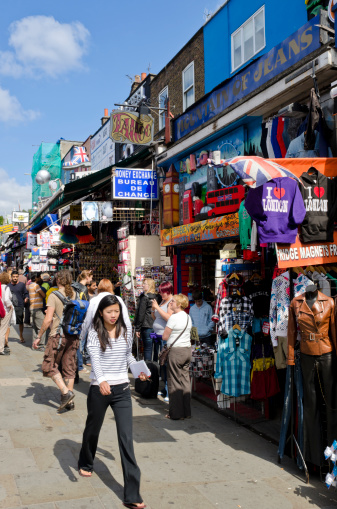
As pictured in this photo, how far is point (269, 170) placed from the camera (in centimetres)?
503

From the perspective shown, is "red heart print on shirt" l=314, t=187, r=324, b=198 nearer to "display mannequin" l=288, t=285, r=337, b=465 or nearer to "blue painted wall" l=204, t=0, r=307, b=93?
"display mannequin" l=288, t=285, r=337, b=465

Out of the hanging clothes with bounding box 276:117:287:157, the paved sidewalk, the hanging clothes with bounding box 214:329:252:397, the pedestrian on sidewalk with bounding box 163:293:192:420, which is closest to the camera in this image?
the paved sidewalk

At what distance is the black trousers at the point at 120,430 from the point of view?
407 centimetres

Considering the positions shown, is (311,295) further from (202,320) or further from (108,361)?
(202,320)

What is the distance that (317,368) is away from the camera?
4672 mm

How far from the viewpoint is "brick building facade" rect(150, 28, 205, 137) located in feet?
42.3

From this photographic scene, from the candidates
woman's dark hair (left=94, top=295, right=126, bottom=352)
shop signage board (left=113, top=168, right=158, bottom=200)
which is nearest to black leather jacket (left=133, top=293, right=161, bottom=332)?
shop signage board (left=113, top=168, right=158, bottom=200)

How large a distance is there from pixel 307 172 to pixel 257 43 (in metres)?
6.21

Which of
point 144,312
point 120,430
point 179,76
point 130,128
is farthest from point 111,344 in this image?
point 179,76

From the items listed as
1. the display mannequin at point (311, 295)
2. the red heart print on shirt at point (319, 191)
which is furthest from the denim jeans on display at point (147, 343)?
the red heart print on shirt at point (319, 191)

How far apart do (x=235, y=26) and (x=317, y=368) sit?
9.10 m

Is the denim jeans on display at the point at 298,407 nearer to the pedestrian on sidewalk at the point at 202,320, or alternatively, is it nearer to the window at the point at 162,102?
the pedestrian on sidewalk at the point at 202,320

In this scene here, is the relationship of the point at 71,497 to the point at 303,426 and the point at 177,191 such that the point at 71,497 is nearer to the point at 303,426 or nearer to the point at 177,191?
the point at 303,426

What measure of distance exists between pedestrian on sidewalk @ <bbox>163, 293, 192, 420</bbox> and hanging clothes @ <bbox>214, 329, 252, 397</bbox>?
56 cm
